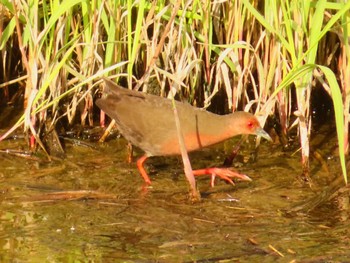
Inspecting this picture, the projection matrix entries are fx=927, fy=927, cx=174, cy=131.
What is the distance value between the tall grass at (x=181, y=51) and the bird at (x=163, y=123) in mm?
117

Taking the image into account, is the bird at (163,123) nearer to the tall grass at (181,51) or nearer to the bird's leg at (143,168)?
the bird's leg at (143,168)

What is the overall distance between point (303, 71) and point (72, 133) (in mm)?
1767

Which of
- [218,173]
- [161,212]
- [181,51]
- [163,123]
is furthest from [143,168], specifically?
[181,51]

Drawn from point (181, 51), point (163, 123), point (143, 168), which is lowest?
point (143, 168)

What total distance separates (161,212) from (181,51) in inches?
45.8

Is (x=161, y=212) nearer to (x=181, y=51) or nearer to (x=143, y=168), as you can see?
(x=143, y=168)

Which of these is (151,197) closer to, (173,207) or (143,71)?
(173,207)

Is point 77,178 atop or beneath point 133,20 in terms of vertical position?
beneath

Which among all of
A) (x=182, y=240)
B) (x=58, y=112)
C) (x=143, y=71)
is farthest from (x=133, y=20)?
(x=182, y=240)

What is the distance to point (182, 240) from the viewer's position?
4.70 m

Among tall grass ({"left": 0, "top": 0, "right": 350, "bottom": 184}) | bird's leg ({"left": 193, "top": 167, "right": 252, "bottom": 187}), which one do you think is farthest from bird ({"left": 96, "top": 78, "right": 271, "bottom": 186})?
tall grass ({"left": 0, "top": 0, "right": 350, "bottom": 184})

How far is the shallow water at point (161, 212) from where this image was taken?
14.9ft

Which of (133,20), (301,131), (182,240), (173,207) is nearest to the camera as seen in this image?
(182,240)

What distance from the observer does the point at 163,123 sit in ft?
18.5
